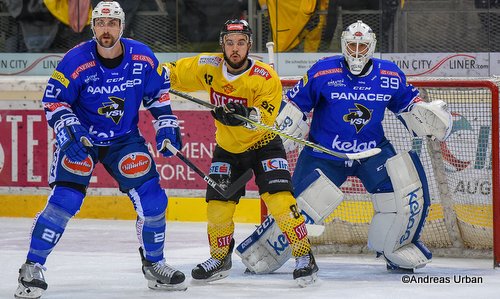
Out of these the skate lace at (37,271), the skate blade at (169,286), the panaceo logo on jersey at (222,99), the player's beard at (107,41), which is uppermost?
the player's beard at (107,41)

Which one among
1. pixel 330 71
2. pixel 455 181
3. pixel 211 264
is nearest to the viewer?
pixel 211 264

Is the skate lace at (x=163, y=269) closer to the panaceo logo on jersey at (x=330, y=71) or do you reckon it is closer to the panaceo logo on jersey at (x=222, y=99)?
the panaceo logo on jersey at (x=222, y=99)

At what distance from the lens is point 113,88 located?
5609mm

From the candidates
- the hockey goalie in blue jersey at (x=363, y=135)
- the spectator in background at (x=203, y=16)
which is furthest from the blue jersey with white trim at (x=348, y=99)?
the spectator in background at (x=203, y=16)

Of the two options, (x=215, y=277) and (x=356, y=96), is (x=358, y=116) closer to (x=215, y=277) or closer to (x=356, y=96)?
(x=356, y=96)

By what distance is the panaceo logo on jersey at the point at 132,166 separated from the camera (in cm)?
562

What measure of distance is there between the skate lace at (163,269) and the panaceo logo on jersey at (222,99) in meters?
0.82

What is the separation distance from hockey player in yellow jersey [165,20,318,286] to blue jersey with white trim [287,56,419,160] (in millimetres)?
315

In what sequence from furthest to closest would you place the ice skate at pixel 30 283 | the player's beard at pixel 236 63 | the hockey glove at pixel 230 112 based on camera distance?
1. the player's beard at pixel 236 63
2. the hockey glove at pixel 230 112
3. the ice skate at pixel 30 283

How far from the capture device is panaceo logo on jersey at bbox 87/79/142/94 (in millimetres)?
5582

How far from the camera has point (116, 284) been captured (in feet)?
19.6

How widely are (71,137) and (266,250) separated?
1337 mm

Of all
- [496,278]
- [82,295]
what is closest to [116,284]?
[82,295]

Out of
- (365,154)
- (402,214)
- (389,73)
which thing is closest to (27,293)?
(365,154)
